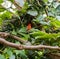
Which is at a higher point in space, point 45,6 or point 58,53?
point 45,6

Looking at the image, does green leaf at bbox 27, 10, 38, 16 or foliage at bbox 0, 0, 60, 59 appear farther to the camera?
green leaf at bbox 27, 10, 38, 16

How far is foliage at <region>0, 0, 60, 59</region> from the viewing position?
3.21 feet

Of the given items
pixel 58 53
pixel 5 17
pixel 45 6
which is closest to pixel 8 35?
pixel 5 17

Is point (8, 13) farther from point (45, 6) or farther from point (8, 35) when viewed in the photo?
point (45, 6)

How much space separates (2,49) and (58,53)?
0.28 m

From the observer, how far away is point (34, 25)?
3.99ft

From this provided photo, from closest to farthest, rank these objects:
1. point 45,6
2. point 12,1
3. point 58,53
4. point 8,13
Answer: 1. point 58,53
2. point 8,13
3. point 12,1
4. point 45,6

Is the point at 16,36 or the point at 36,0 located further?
the point at 36,0

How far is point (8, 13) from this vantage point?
110 cm

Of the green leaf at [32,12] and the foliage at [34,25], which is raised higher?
the green leaf at [32,12]

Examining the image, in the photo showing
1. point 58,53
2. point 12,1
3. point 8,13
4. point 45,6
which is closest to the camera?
point 58,53

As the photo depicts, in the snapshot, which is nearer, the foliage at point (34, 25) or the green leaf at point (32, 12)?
the foliage at point (34, 25)

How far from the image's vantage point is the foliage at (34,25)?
979mm

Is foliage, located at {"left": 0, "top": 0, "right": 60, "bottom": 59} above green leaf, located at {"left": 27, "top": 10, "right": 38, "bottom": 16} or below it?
below
